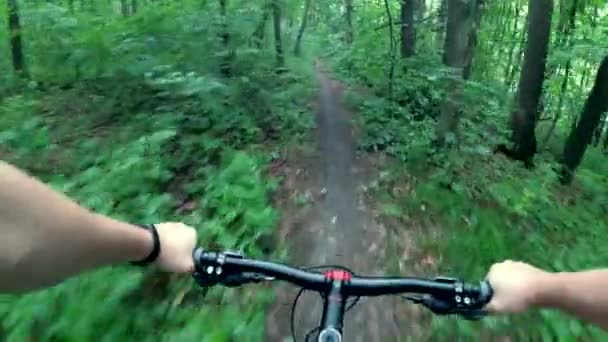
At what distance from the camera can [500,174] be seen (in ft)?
25.6

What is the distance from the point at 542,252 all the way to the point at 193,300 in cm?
360

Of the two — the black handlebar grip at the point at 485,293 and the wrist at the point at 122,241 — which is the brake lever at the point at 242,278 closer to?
the wrist at the point at 122,241

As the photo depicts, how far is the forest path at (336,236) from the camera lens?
4.52m

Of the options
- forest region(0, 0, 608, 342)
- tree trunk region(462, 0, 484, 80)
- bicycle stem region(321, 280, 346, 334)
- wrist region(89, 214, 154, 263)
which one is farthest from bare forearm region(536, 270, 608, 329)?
tree trunk region(462, 0, 484, 80)

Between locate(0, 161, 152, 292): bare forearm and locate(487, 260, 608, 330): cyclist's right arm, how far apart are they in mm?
1294

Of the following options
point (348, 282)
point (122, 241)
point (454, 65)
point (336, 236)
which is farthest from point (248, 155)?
point (122, 241)

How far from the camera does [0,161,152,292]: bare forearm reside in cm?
119

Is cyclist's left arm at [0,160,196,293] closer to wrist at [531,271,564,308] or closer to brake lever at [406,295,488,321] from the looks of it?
brake lever at [406,295,488,321]

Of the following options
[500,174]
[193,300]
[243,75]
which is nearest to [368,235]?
[193,300]

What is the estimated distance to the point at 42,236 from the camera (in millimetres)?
1282

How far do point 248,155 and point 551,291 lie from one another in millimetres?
5787

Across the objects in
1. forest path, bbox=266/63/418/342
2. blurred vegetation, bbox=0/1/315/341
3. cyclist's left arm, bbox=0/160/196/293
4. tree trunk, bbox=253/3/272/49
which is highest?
tree trunk, bbox=253/3/272/49

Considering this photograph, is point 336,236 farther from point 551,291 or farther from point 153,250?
point 551,291

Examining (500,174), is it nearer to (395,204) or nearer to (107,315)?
(395,204)
